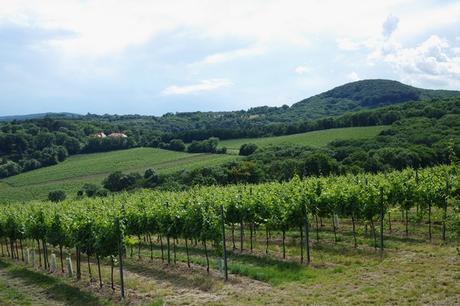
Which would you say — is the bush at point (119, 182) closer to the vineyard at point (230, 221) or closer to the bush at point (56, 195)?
the bush at point (56, 195)

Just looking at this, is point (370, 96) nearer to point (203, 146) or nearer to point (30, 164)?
point (203, 146)

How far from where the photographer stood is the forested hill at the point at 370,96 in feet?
538

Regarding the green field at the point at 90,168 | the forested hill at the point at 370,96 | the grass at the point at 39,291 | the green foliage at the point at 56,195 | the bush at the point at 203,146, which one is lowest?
the green foliage at the point at 56,195

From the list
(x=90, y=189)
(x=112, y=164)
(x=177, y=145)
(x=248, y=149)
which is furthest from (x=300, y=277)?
(x=177, y=145)

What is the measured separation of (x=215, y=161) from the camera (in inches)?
3273

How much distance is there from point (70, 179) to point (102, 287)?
67245 mm

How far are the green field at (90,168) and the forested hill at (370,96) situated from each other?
89.5m

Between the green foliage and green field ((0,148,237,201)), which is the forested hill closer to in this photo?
green field ((0,148,237,201))

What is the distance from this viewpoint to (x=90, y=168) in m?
88.2

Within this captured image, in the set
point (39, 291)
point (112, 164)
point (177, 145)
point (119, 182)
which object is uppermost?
point (177, 145)

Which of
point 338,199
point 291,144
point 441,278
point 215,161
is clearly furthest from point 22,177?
point 441,278

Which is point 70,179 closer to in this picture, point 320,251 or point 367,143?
point 367,143

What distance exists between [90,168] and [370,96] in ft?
405

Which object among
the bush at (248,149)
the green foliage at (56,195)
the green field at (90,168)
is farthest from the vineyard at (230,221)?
the bush at (248,149)
